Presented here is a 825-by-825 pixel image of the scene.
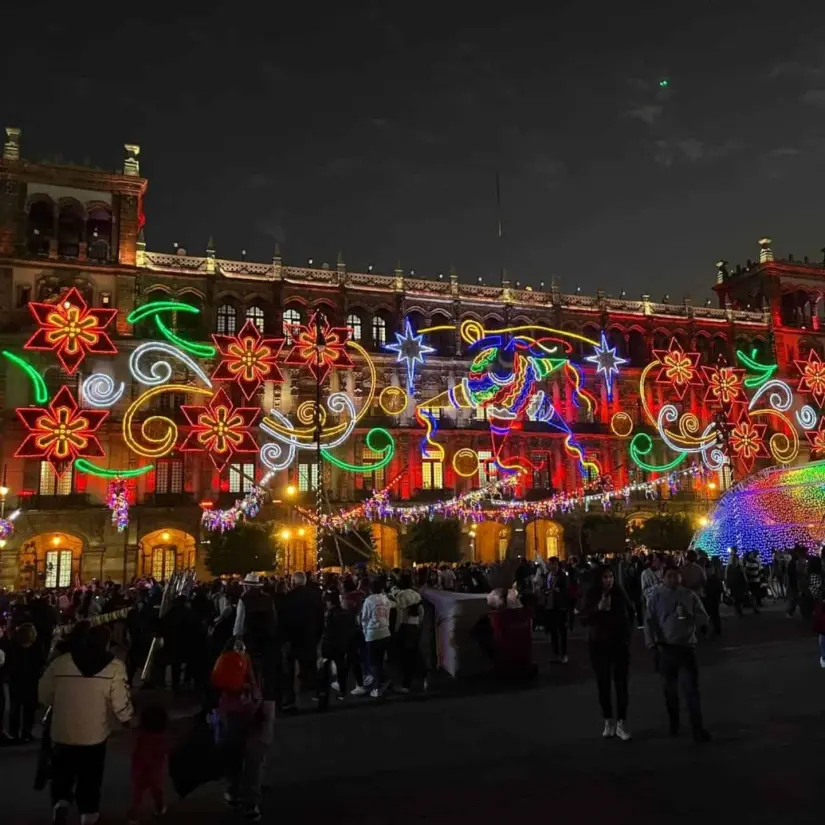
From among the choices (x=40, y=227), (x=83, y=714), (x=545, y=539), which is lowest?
(x=83, y=714)

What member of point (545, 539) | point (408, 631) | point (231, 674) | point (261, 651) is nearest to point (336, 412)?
point (545, 539)

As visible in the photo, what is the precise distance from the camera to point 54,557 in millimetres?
34375

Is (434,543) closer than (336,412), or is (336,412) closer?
(434,543)

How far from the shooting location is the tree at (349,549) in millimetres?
27939

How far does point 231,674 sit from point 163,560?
32752 millimetres

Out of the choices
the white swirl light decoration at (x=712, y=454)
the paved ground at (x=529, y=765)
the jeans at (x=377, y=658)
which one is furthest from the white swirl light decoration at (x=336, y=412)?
the paved ground at (x=529, y=765)

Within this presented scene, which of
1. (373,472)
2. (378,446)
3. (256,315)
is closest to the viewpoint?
(378,446)

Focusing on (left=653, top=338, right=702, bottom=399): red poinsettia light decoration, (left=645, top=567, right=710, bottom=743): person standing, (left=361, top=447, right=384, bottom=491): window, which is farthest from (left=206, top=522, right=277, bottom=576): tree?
(left=645, top=567, right=710, bottom=743): person standing

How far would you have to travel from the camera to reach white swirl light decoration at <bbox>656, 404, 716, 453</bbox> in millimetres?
40156

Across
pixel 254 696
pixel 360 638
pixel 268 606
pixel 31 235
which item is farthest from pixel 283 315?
pixel 254 696

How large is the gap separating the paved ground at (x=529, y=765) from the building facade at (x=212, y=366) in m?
23.2

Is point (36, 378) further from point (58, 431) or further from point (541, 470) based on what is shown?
point (541, 470)

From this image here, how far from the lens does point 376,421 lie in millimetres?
40438

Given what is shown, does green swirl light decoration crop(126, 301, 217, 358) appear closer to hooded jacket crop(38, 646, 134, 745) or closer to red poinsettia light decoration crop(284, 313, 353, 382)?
red poinsettia light decoration crop(284, 313, 353, 382)
